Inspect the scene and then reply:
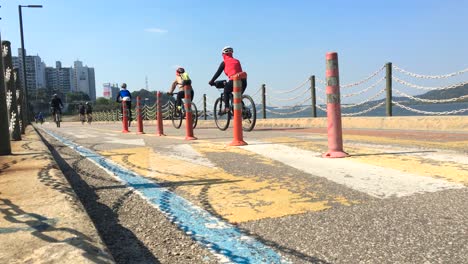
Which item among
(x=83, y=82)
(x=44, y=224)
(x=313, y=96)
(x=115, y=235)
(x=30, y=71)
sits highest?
(x=83, y=82)

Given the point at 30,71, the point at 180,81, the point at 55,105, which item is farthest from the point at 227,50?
the point at 30,71

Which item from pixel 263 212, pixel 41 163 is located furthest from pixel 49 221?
pixel 41 163

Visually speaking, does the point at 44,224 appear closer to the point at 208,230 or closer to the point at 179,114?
the point at 208,230

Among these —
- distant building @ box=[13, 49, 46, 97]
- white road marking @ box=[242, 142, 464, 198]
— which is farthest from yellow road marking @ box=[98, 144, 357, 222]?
distant building @ box=[13, 49, 46, 97]

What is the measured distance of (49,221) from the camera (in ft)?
7.72

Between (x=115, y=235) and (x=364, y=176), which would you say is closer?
(x=115, y=235)

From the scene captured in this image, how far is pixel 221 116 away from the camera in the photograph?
11969mm

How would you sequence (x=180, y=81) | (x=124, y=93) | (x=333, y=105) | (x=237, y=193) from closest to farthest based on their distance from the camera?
(x=237, y=193) → (x=333, y=105) → (x=180, y=81) → (x=124, y=93)

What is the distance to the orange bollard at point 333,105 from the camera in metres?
5.64

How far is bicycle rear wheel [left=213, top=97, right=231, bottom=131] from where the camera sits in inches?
461

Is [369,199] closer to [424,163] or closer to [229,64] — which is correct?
[424,163]

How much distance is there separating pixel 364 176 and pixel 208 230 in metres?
2.03

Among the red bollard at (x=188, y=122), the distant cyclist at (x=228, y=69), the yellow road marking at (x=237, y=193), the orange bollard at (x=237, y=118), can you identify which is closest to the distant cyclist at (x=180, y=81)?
the distant cyclist at (x=228, y=69)

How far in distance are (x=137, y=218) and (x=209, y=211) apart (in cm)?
48
